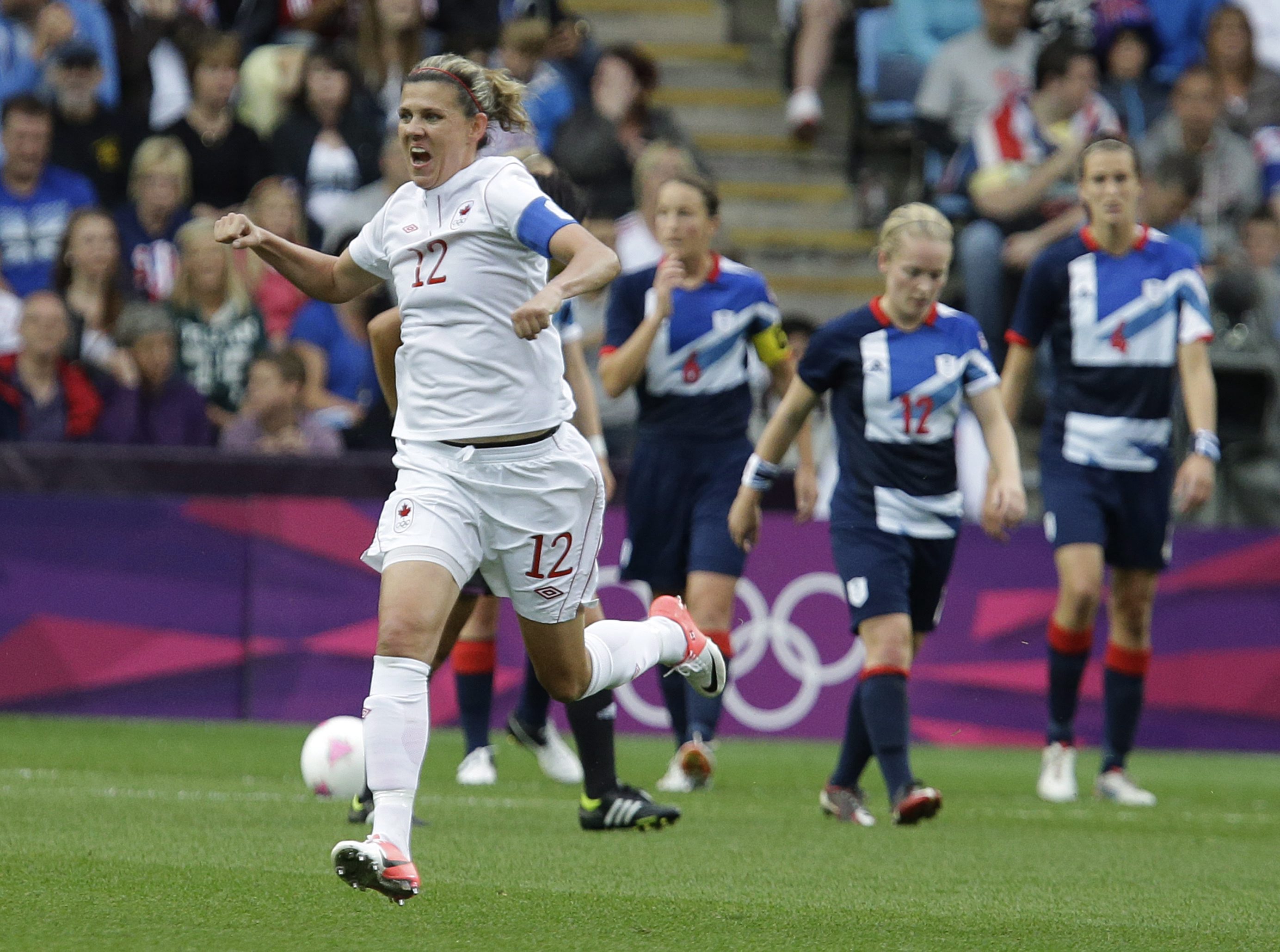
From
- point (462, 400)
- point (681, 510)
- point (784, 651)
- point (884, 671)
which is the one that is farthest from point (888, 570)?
point (784, 651)

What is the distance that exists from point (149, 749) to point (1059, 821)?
14.3ft

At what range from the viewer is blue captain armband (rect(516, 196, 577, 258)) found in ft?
16.7

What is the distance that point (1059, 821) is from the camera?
7.64 metres

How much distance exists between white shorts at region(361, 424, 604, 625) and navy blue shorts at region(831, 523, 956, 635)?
1856 mm

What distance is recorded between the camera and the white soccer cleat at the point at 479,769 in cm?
835

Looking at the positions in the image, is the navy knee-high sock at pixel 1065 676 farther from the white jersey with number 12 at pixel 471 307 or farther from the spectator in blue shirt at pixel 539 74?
the spectator in blue shirt at pixel 539 74

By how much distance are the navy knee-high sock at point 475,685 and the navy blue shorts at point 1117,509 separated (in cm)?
246

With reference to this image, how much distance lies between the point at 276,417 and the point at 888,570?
5126mm

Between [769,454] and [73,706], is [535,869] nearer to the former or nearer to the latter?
[769,454]

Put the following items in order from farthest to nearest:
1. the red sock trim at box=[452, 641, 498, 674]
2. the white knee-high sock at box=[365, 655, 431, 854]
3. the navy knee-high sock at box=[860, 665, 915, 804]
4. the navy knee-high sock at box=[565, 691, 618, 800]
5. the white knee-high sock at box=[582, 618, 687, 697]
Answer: the red sock trim at box=[452, 641, 498, 674]
the navy knee-high sock at box=[860, 665, 915, 804]
the navy knee-high sock at box=[565, 691, 618, 800]
the white knee-high sock at box=[582, 618, 687, 697]
the white knee-high sock at box=[365, 655, 431, 854]

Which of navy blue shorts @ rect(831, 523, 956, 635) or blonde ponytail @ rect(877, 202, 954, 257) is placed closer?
navy blue shorts @ rect(831, 523, 956, 635)

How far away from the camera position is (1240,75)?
15398 millimetres

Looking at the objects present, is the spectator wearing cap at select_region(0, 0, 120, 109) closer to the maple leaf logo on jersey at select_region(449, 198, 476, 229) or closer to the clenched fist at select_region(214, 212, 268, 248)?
the clenched fist at select_region(214, 212, 268, 248)

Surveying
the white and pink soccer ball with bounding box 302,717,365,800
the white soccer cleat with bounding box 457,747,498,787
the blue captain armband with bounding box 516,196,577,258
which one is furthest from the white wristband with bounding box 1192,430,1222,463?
the blue captain armband with bounding box 516,196,577,258
